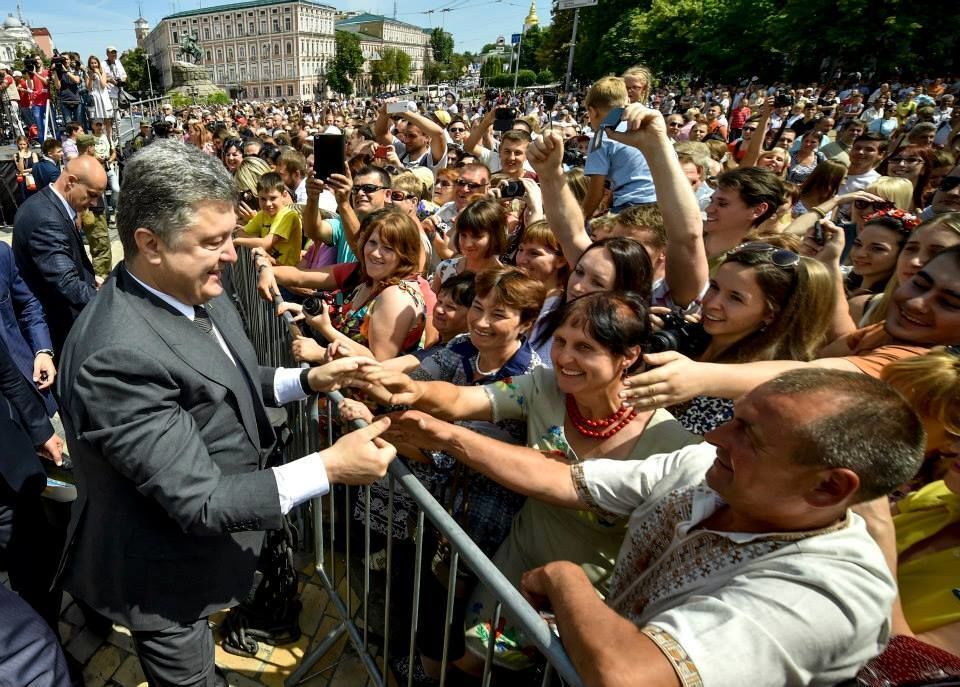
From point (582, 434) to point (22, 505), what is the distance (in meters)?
2.52

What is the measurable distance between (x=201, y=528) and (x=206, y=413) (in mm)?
372

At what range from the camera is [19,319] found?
3426 mm

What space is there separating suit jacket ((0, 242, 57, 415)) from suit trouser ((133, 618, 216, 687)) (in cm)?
208

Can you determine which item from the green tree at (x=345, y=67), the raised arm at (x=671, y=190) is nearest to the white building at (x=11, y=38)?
the green tree at (x=345, y=67)

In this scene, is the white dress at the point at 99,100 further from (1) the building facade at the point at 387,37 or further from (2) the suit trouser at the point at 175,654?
(1) the building facade at the point at 387,37

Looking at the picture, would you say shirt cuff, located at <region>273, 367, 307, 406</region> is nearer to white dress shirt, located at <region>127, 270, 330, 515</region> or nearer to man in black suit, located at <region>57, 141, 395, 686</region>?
man in black suit, located at <region>57, 141, 395, 686</region>

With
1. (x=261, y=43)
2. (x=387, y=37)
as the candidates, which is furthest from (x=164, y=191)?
(x=387, y=37)

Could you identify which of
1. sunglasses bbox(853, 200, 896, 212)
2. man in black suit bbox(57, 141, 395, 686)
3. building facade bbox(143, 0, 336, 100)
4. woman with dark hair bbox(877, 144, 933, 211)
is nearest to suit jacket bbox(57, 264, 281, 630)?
man in black suit bbox(57, 141, 395, 686)

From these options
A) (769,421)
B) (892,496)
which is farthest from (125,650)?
(892,496)

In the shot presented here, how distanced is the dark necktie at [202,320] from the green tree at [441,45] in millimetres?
155809

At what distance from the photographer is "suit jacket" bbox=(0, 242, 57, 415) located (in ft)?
10.3

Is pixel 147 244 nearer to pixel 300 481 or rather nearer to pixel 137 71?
pixel 300 481

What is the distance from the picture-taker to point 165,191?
1.63m

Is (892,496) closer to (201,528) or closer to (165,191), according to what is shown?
(201,528)
